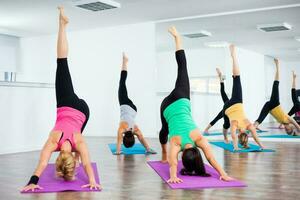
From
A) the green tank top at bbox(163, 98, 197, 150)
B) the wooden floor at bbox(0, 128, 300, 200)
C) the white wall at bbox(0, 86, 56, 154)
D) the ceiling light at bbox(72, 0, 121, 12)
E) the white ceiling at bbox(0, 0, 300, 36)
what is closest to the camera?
the wooden floor at bbox(0, 128, 300, 200)

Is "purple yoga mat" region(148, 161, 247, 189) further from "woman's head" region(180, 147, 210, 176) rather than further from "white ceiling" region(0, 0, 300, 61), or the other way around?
"white ceiling" region(0, 0, 300, 61)

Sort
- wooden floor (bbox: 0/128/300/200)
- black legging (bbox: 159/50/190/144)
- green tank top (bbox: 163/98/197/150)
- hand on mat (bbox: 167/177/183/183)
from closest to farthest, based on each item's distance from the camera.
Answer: wooden floor (bbox: 0/128/300/200) → hand on mat (bbox: 167/177/183/183) → green tank top (bbox: 163/98/197/150) → black legging (bbox: 159/50/190/144)

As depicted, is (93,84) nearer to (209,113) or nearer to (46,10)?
(46,10)

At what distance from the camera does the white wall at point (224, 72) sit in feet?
33.7

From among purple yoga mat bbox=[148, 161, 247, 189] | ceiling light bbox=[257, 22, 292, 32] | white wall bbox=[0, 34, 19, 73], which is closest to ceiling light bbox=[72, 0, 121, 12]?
ceiling light bbox=[257, 22, 292, 32]

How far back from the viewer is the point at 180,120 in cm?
339

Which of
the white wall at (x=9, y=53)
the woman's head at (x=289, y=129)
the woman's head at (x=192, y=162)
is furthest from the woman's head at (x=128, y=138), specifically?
the white wall at (x=9, y=53)

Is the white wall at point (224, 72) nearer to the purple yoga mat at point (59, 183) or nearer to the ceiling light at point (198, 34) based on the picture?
the ceiling light at point (198, 34)

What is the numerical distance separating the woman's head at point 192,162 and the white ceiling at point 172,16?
12.2ft

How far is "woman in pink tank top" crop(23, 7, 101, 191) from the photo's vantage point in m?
2.94

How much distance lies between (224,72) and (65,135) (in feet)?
27.3

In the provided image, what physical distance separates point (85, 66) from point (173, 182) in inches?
245

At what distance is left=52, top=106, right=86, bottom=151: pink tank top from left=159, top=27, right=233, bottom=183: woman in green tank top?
31.5 inches

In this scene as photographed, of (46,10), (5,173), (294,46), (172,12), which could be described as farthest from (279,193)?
(294,46)
